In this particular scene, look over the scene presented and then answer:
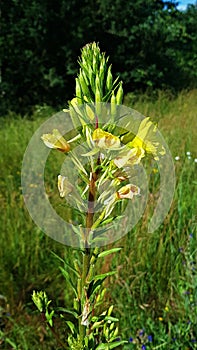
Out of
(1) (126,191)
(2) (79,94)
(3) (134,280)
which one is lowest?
(3) (134,280)

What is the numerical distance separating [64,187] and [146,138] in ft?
0.50

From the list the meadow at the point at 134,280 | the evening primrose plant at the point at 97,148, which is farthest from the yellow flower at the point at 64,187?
the meadow at the point at 134,280

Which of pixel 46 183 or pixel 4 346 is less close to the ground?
pixel 46 183

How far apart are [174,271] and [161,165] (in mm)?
869

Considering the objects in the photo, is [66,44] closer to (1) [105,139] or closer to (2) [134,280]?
(2) [134,280]

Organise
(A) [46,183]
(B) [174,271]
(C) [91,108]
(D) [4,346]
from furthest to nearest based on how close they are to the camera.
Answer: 1. (A) [46,183]
2. (B) [174,271]
3. (D) [4,346]
4. (C) [91,108]

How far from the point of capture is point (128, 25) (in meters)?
9.14

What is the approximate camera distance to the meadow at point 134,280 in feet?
5.70

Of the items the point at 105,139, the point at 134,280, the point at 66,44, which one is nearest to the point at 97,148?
the point at 105,139

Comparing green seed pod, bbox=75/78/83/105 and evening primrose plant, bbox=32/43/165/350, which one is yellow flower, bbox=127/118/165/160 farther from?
green seed pod, bbox=75/78/83/105

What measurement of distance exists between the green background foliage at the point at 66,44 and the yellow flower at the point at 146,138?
8.13 meters

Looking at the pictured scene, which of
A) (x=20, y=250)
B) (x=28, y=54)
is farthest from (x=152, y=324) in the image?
(x=28, y=54)

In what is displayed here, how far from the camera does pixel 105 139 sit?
2.03 feet

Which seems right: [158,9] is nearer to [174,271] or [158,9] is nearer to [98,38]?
[98,38]
